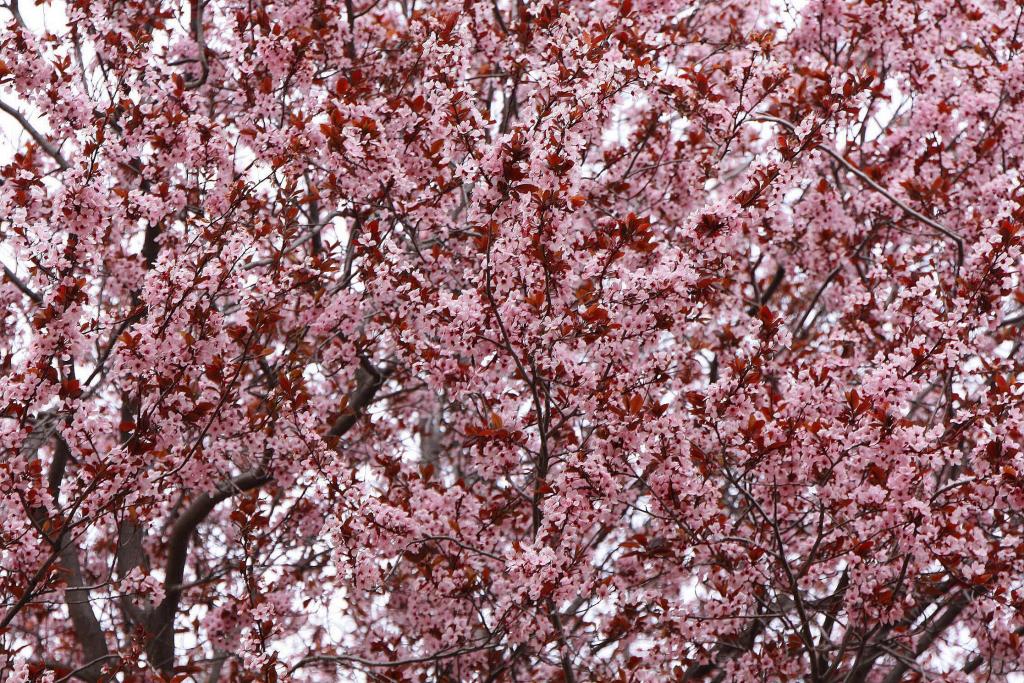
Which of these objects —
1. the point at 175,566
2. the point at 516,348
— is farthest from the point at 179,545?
the point at 516,348

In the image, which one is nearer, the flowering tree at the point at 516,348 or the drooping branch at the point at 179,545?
the flowering tree at the point at 516,348

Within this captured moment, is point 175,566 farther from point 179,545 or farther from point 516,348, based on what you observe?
point 516,348

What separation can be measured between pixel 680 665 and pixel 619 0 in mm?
3903

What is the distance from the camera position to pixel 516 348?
4914 mm

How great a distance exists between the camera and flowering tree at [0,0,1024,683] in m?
4.86

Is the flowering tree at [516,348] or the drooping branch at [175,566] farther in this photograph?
the drooping branch at [175,566]

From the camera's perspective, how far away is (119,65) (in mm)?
6594

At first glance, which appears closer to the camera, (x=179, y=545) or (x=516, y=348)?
(x=516, y=348)

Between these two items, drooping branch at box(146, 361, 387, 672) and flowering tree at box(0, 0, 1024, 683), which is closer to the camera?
flowering tree at box(0, 0, 1024, 683)

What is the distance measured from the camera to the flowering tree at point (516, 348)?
4.86 m

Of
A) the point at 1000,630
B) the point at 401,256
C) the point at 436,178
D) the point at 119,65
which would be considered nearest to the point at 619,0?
the point at 436,178

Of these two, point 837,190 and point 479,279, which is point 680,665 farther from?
point 837,190

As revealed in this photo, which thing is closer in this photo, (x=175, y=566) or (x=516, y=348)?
(x=516, y=348)

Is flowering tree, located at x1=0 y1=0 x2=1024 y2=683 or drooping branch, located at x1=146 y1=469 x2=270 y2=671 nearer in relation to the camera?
flowering tree, located at x1=0 y1=0 x2=1024 y2=683
